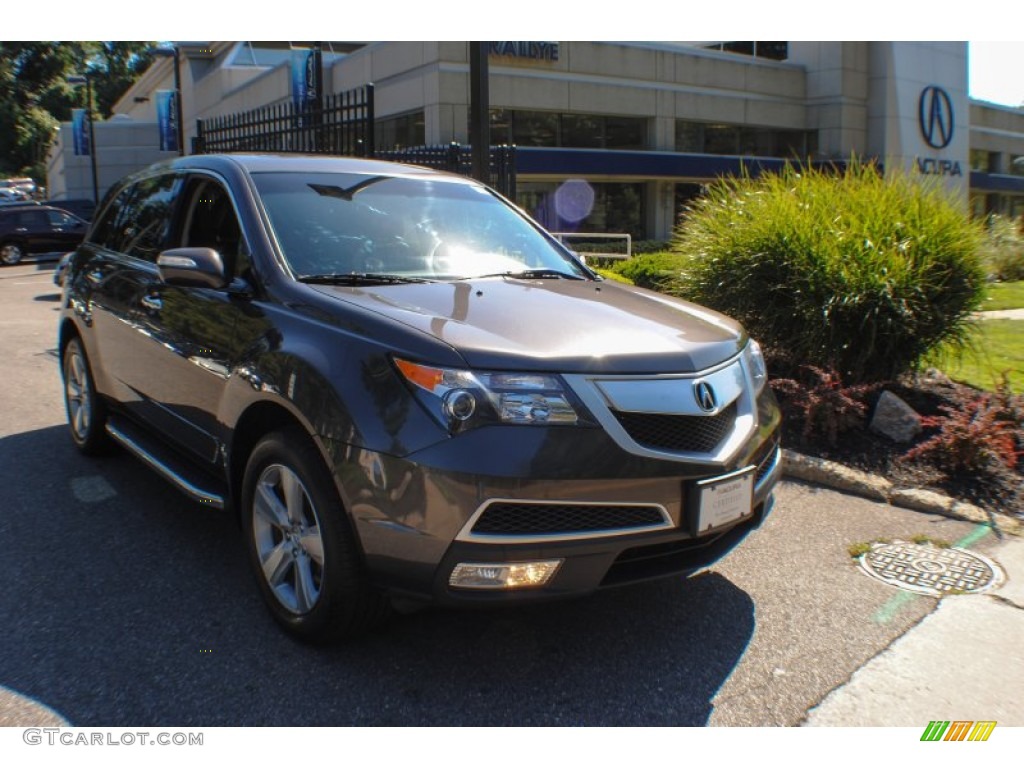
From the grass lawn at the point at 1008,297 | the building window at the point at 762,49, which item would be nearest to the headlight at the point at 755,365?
the grass lawn at the point at 1008,297

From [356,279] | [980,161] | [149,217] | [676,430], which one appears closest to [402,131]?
[149,217]

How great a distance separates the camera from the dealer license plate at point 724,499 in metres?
2.89

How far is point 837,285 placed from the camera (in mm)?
6137

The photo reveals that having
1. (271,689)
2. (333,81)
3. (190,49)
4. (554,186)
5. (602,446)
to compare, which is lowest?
(271,689)

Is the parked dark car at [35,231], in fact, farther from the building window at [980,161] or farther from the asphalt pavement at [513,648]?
the building window at [980,161]

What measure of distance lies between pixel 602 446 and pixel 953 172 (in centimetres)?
4048

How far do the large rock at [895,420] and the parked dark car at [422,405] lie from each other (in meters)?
2.46

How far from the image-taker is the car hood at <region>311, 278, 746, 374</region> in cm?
280

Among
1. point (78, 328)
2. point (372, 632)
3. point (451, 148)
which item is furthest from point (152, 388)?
point (451, 148)

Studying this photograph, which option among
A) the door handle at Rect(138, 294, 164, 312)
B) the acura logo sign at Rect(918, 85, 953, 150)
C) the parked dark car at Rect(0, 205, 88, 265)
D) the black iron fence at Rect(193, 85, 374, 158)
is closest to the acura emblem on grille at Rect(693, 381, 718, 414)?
the door handle at Rect(138, 294, 164, 312)

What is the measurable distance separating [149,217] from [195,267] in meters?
1.48

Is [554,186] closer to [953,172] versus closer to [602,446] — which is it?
[953,172]

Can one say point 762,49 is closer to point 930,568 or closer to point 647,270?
point 647,270
